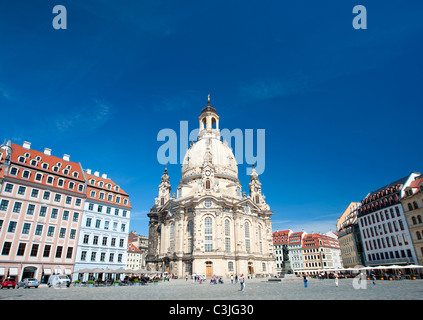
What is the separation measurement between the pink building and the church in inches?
923

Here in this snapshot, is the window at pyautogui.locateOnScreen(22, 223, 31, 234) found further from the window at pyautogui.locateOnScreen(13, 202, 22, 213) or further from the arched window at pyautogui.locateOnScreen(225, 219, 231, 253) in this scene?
the arched window at pyautogui.locateOnScreen(225, 219, 231, 253)

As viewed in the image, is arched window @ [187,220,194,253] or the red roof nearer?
the red roof

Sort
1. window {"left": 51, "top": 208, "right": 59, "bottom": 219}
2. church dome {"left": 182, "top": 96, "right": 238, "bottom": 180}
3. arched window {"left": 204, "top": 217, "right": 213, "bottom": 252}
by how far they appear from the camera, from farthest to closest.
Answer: church dome {"left": 182, "top": 96, "right": 238, "bottom": 180} < arched window {"left": 204, "top": 217, "right": 213, "bottom": 252} < window {"left": 51, "top": 208, "right": 59, "bottom": 219}

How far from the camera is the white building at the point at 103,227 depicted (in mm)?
42594

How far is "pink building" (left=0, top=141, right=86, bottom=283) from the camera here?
36094mm

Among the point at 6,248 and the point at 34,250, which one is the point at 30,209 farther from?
the point at 34,250

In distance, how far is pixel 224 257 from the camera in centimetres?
5547

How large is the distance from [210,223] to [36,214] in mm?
32602

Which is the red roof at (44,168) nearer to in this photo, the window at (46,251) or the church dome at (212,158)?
the window at (46,251)

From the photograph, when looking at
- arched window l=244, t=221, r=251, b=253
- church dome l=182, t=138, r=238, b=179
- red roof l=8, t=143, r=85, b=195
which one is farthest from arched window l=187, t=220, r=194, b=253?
red roof l=8, t=143, r=85, b=195

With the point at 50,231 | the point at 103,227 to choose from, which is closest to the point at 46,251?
the point at 50,231

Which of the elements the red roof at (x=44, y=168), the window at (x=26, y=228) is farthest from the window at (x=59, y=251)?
the red roof at (x=44, y=168)

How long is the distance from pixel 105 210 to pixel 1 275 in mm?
16291
